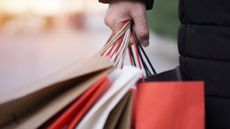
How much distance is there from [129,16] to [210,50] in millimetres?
149

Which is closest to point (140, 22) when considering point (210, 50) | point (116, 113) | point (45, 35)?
point (210, 50)

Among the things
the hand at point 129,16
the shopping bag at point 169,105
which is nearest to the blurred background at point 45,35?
the hand at point 129,16

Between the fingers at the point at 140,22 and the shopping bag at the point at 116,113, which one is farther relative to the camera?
the fingers at the point at 140,22

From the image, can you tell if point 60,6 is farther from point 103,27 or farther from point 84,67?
point 84,67

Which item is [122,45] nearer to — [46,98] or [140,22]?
[140,22]

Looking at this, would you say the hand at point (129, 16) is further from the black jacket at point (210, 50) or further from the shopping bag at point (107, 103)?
the shopping bag at point (107, 103)

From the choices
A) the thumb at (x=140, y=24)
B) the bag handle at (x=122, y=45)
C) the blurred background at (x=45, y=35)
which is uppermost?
the thumb at (x=140, y=24)

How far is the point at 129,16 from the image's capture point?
2.05ft

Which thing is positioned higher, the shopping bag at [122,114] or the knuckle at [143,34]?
the knuckle at [143,34]

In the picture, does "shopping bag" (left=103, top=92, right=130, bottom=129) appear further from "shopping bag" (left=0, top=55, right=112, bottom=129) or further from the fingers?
the fingers

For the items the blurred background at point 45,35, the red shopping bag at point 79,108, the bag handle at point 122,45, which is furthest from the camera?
the blurred background at point 45,35

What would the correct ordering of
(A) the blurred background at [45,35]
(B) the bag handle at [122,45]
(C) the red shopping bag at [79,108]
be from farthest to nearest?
(A) the blurred background at [45,35] < (B) the bag handle at [122,45] < (C) the red shopping bag at [79,108]

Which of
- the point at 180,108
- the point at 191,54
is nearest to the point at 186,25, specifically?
the point at 191,54

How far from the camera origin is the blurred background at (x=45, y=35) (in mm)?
1230
